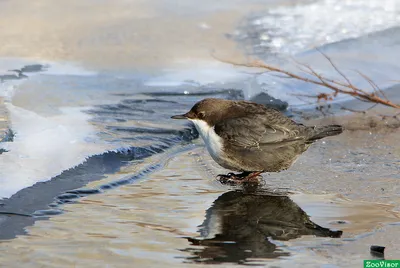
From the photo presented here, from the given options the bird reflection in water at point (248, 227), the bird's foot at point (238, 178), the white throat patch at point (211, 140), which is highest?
the white throat patch at point (211, 140)

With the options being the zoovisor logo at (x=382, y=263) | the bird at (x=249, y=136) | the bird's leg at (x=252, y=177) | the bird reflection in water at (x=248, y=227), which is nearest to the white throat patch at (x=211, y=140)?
the bird at (x=249, y=136)

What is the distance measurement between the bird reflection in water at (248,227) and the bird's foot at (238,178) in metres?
0.30

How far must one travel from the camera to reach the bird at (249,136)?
5.81m

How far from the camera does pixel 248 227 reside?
4516mm

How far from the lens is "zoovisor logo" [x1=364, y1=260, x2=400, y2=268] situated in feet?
12.4

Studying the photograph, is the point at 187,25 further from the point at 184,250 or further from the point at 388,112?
the point at 184,250

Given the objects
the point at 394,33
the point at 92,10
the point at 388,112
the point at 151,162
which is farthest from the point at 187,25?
the point at 151,162

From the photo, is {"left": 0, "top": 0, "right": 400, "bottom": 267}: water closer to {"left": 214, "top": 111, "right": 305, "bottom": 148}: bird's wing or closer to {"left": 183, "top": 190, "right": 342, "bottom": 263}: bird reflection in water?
{"left": 183, "top": 190, "right": 342, "bottom": 263}: bird reflection in water

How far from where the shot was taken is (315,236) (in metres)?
4.30

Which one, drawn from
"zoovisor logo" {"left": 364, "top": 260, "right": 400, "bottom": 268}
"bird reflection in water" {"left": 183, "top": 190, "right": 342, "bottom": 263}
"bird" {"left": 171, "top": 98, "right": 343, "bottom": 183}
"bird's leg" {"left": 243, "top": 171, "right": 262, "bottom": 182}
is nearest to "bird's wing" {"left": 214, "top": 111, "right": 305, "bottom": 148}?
"bird" {"left": 171, "top": 98, "right": 343, "bottom": 183}

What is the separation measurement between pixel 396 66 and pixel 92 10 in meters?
4.42

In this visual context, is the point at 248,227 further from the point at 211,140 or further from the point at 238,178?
the point at 211,140

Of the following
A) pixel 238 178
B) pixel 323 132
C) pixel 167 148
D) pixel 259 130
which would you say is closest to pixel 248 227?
pixel 238 178

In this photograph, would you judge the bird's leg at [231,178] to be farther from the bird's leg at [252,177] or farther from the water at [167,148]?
the water at [167,148]
